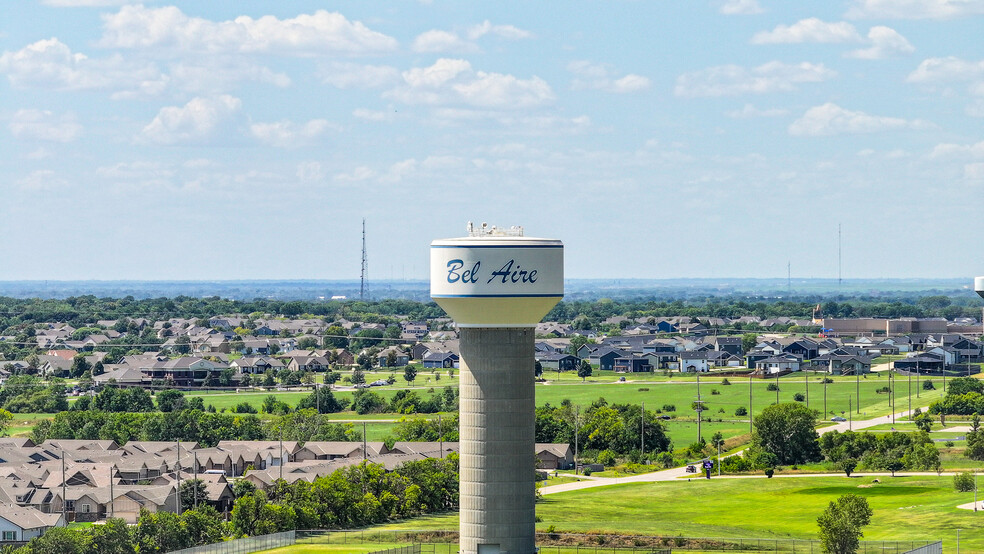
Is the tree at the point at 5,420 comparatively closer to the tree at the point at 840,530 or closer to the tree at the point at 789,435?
the tree at the point at 789,435

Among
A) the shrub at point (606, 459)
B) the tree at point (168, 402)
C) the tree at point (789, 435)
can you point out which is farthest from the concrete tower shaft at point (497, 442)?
the tree at point (168, 402)

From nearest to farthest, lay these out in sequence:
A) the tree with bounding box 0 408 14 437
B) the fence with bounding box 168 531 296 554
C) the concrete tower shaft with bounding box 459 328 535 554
A: the concrete tower shaft with bounding box 459 328 535 554 < the fence with bounding box 168 531 296 554 < the tree with bounding box 0 408 14 437

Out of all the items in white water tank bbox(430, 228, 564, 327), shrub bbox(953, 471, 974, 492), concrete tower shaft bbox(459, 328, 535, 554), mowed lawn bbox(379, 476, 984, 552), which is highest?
white water tank bbox(430, 228, 564, 327)

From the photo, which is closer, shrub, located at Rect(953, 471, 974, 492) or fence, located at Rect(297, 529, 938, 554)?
fence, located at Rect(297, 529, 938, 554)

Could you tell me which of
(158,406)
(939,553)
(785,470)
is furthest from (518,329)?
(158,406)

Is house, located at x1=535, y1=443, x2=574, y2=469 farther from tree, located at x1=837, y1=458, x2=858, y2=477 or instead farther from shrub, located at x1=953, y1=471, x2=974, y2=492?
shrub, located at x1=953, y1=471, x2=974, y2=492

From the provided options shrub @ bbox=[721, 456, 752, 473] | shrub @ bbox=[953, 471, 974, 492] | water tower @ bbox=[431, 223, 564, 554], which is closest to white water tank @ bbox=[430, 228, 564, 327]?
water tower @ bbox=[431, 223, 564, 554]
